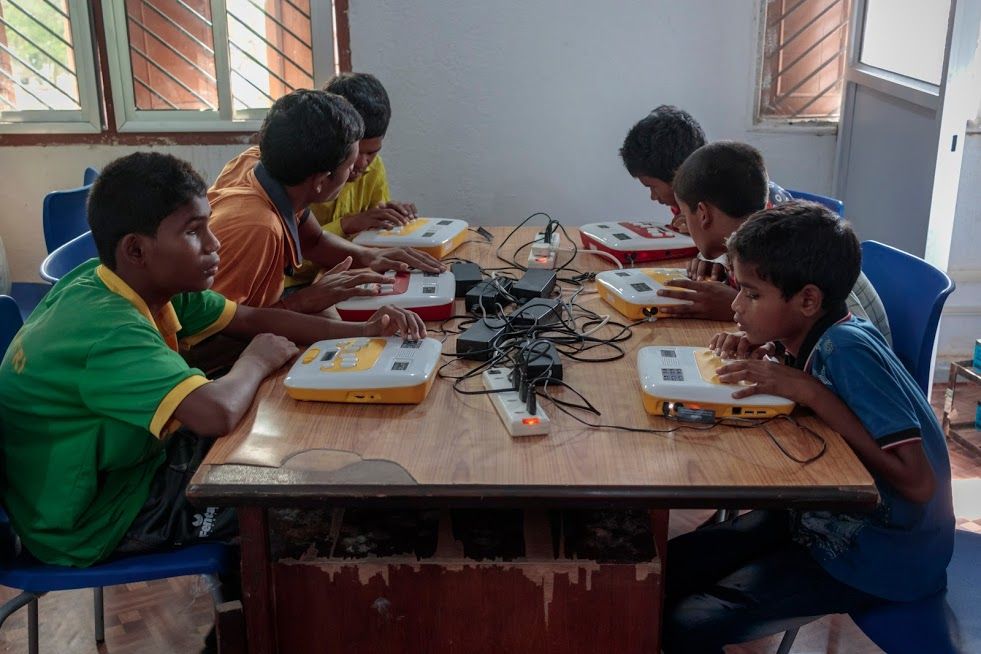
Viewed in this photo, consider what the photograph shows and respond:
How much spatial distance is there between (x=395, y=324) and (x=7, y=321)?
26.3 inches

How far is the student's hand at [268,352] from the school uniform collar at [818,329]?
84 cm

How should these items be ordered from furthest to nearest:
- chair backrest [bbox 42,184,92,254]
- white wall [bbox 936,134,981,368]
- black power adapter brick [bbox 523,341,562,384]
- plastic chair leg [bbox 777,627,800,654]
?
1. white wall [bbox 936,134,981,368]
2. chair backrest [bbox 42,184,92,254]
3. plastic chair leg [bbox 777,627,800,654]
4. black power adapter brick [bbox 523,341,562,384]

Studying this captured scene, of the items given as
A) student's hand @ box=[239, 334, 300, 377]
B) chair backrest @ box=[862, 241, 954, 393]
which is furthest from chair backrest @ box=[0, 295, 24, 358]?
chair backrest @ box=[862, 241, 954, 393]

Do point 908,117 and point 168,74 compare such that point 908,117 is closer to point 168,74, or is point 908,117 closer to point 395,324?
point 395,324

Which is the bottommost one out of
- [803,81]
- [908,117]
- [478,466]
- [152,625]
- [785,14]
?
[152,625]

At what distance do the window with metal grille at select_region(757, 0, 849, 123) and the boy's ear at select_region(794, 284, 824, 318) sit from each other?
2120 mm

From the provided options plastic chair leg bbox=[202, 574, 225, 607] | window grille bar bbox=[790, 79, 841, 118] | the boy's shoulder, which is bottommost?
plastic chair leg bbox=[202, 574, 225, 607]

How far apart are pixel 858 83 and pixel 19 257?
9.91 ft

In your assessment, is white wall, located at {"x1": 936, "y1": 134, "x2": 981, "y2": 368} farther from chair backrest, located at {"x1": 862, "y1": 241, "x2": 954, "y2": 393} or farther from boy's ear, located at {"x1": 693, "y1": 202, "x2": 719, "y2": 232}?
boy's ear, located at {"x1": 693, "y1": 202, "x2": 719, "y2": 232}

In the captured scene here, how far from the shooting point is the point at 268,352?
64.0 inches

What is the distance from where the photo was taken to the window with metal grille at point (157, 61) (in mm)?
3334

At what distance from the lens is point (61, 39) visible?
3.37 meters

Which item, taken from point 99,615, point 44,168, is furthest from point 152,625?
point 44,168

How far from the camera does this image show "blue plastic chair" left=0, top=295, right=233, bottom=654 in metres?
1.46
